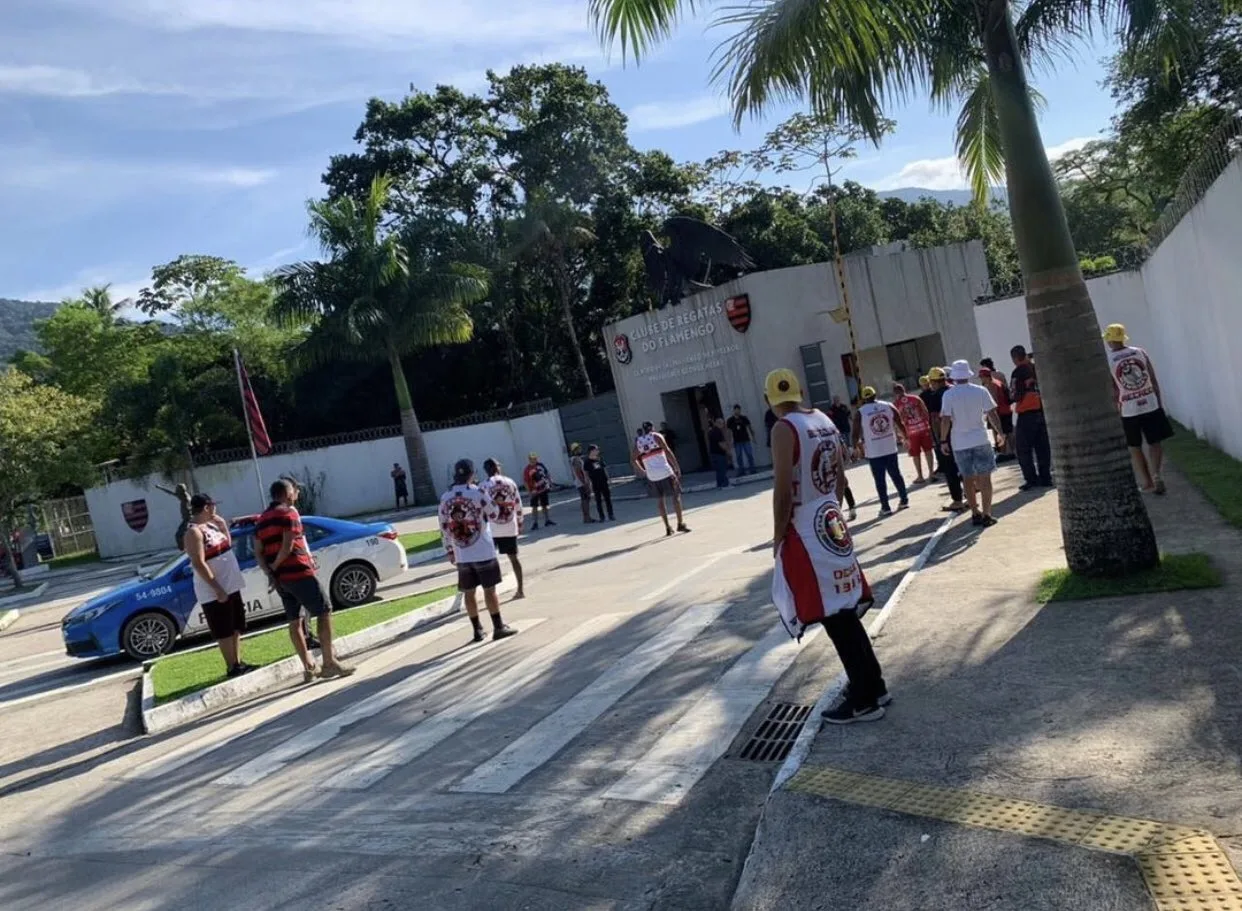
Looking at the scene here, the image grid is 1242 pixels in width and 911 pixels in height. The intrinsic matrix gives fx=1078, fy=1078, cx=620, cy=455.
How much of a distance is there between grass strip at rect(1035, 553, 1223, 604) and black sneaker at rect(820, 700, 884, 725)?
2263 millimetres

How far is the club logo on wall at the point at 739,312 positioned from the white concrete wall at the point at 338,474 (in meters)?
11.2

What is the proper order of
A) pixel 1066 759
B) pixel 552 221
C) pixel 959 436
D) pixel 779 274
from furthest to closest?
pixel 552 221 < pixel 779 274 < pixel 959 436 < pixel 1066 759

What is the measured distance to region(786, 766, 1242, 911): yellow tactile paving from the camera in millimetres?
3299

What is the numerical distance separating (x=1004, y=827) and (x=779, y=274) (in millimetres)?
22543

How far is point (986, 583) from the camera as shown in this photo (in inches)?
321

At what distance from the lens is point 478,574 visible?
10.3 meters

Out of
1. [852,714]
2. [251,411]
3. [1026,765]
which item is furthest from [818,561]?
[251,411]

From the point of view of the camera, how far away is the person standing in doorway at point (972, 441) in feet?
35.5

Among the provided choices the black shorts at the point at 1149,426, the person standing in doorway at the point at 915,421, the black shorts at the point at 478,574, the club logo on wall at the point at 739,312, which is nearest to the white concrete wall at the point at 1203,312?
the black shorts at the point at 1149,426

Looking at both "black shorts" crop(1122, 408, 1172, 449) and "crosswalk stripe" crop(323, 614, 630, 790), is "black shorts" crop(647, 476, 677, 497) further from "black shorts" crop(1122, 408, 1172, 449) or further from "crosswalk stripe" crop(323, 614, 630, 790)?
"black shorts" crop(1122, 408, 1172, 449)

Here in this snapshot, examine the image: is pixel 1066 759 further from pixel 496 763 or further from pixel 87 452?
pixel 87 452

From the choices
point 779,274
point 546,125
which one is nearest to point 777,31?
point 779,274

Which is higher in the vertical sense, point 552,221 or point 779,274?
point 552,221

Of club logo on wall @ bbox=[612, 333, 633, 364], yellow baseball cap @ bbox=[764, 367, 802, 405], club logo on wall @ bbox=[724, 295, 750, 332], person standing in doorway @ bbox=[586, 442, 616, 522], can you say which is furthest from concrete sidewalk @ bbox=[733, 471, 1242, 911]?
A: club logo on wall @ bbox=[612, 333, 633, 364]
